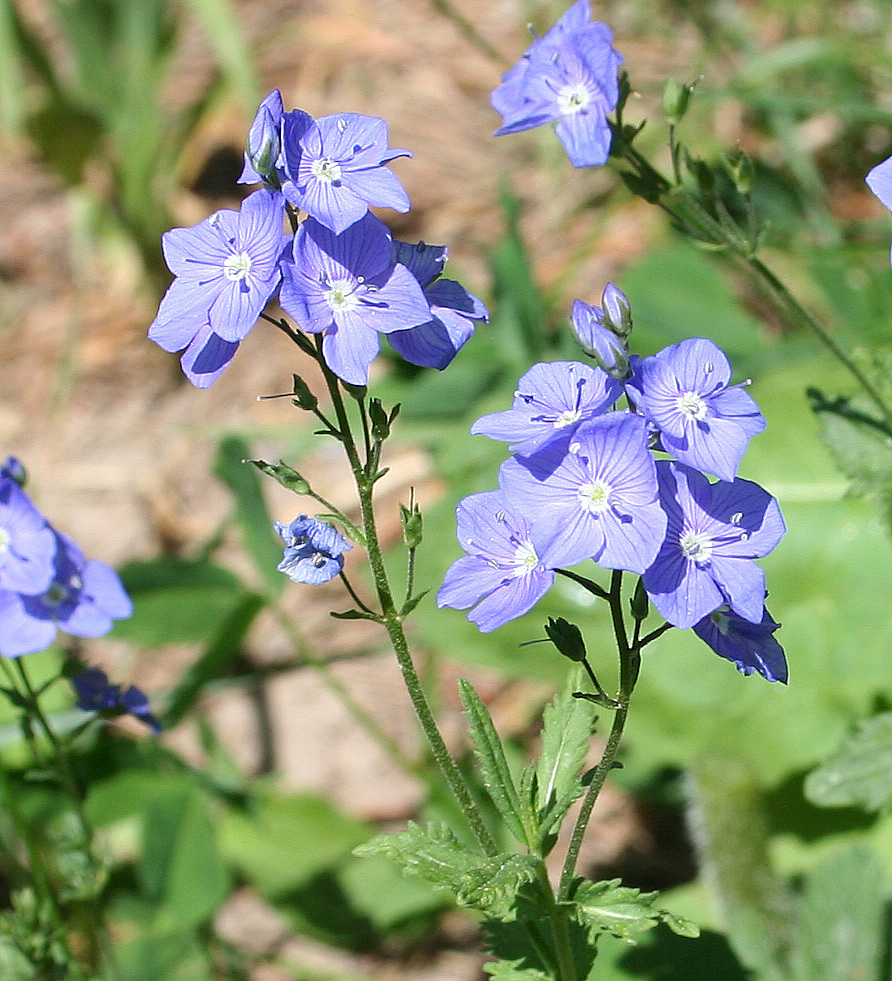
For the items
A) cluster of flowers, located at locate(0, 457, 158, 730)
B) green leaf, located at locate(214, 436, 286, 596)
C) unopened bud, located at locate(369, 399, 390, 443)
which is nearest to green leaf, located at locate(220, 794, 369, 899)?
green leaf, located at locate(214, 436, 286, 596)

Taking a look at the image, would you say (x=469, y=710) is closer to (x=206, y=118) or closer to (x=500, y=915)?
(x=500, y=915)

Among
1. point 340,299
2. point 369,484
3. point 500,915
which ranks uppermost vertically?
point 340,299

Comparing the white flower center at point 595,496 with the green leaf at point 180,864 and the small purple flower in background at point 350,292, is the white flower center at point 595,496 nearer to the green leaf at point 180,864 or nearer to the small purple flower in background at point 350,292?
the small purple flower in background at point 350,292

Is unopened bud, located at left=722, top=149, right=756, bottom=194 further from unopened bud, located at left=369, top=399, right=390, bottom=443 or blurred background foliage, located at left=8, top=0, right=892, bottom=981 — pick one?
unopened bud, located at left=369, top=399, right=390, bottom=443

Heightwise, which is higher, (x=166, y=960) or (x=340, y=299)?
(x=340, y=299)

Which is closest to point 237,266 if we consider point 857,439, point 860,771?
point 857,439

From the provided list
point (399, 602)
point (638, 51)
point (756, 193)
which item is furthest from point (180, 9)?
point (399, 602)
